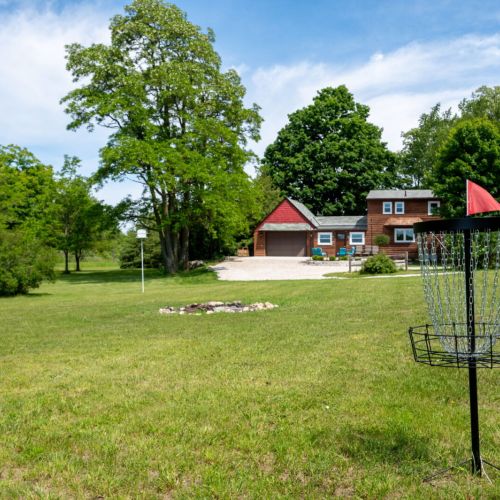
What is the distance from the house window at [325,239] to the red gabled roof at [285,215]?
2109 millimetres

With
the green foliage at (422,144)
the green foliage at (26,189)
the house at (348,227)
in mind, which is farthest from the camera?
the green foliage at (422,144)

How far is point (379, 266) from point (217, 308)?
15.7 meters

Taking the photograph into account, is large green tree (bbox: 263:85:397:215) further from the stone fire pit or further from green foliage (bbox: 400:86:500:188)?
the stone fire pit

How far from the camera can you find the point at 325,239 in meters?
46.0

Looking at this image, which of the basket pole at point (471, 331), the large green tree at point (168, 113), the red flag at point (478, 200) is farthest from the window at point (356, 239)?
the red flag at point (478, 200)

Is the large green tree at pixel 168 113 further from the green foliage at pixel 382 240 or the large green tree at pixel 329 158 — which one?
the large green tree at pixel 329 158

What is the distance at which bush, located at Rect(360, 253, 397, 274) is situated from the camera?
2648 centimetres

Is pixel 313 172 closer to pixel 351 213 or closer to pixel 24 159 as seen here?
pixel 351 213

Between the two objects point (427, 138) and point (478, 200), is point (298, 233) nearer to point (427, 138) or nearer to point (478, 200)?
point (427, 138)

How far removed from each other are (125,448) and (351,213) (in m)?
52.8

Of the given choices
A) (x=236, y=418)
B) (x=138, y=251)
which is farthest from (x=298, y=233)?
(x=236, y=418)

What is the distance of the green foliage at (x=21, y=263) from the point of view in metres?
20.5

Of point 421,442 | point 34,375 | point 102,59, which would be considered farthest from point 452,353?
point 102,59

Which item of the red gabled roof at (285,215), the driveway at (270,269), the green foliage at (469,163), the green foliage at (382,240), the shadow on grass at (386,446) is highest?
the green foliage at (469,163)
